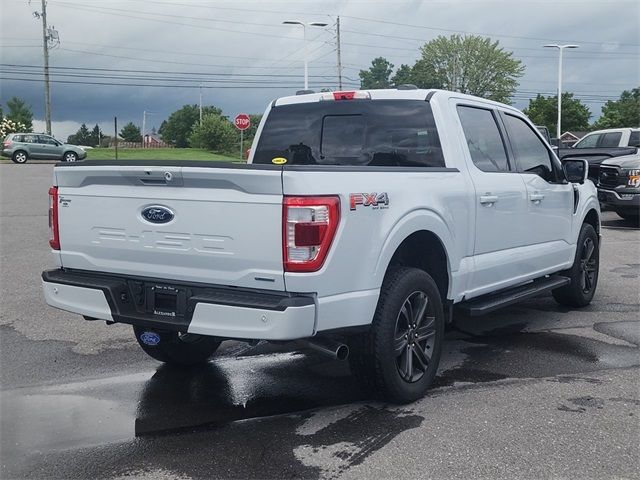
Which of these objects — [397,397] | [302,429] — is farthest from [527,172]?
[302,429]

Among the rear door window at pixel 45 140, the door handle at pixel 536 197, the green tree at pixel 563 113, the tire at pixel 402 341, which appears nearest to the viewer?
the tire at pixel 402 341

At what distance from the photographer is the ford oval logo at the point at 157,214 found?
3886 mm

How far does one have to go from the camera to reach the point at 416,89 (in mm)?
5344

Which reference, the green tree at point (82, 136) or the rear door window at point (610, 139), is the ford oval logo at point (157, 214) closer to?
the rear door window at point (610, 139)

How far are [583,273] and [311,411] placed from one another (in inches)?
158

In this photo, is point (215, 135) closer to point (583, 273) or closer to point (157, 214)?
point (583, 273)

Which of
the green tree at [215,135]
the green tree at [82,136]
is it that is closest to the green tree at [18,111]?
the green tree at [82,136]

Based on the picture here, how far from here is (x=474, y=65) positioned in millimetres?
89625

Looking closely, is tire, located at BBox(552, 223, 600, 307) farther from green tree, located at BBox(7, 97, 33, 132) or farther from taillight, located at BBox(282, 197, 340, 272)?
green tree, located at BBox(7, 97, 33, 132)

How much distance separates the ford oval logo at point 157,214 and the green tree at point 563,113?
209 ft

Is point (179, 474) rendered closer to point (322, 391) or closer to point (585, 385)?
point (322, 391)

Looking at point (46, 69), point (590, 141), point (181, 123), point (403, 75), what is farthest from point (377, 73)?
point (590, 141)

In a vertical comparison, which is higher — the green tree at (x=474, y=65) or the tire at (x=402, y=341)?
the green tree at (x=474, y=65)

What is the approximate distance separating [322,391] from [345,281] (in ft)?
3.95
